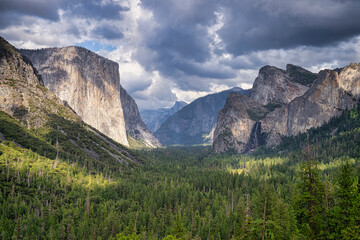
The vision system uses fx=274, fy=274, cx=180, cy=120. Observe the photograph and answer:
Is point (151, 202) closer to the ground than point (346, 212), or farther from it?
closer to the ground

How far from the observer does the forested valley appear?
3556 cm

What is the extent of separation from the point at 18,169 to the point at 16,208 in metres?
32.0

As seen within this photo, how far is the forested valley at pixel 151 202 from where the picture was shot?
35.6 m

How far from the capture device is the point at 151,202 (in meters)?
115

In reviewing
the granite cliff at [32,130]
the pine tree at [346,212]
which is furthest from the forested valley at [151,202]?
the granite cliff at [32,130]

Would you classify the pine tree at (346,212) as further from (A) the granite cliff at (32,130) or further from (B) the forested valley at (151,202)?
(A) the granite cliff at (32,130)

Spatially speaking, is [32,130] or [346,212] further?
[32,130]

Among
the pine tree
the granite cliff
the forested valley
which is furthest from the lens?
the granite cliff

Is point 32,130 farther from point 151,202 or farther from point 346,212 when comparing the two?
point 346,212

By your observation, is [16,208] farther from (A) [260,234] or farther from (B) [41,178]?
(A) [260,234]

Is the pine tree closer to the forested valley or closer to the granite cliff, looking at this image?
the forested valley

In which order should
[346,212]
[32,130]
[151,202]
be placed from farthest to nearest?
[32,130]
[151,202]
[346,212]

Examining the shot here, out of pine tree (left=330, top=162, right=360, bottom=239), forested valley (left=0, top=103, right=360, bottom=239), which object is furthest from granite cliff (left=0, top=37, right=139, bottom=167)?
pine tree (left=330, top=162, right=360, bottom=239)

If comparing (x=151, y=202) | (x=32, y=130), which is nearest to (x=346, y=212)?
(x=151, y=202)
